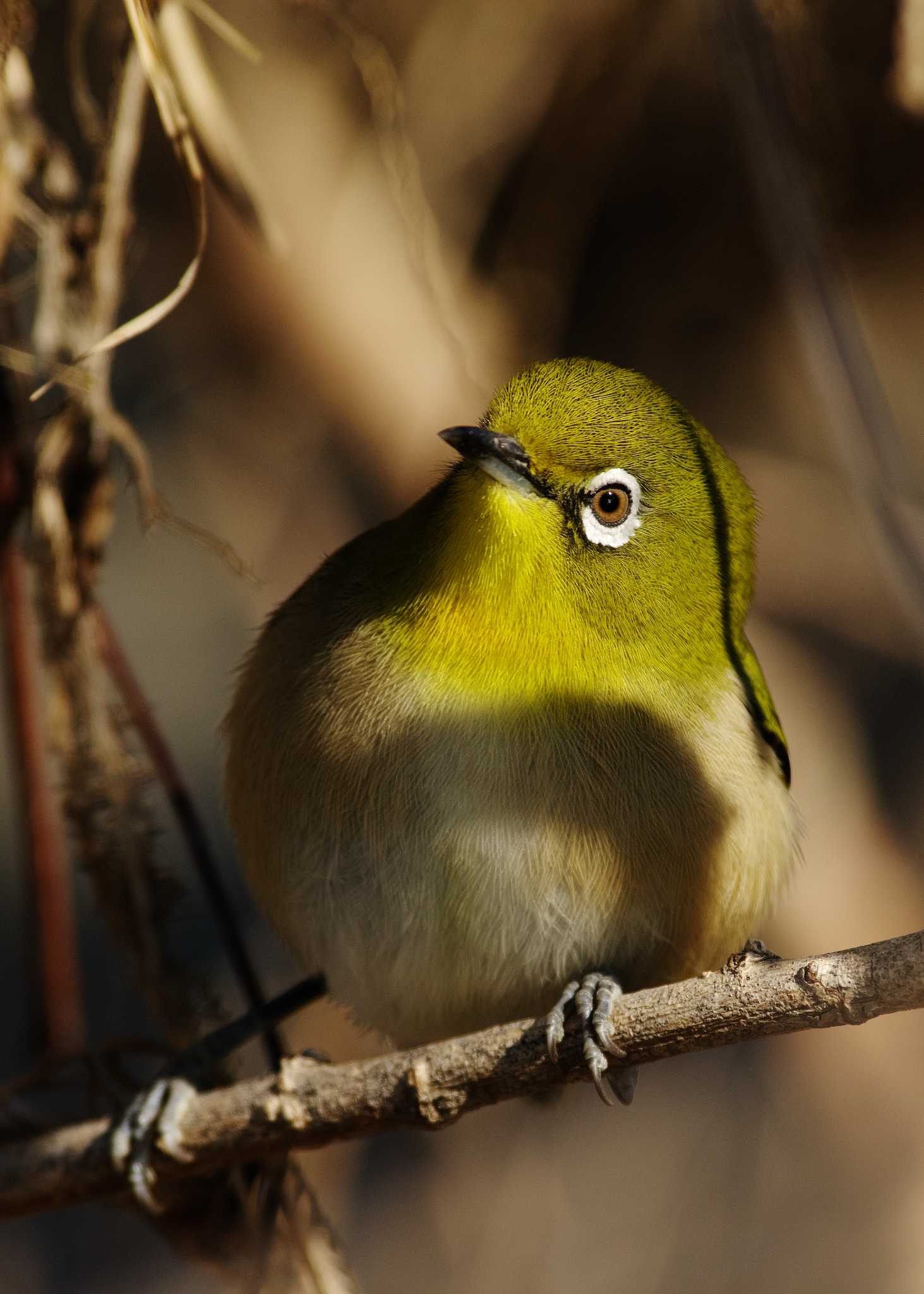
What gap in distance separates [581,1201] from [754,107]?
3959 mm

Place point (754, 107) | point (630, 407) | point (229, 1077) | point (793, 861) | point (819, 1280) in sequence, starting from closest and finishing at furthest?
point (754, 107) → point (630, 407) → point (793, 861) → point (229, 1077) → point (819, 1280)

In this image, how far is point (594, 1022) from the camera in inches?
99.3

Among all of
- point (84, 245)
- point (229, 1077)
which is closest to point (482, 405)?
point (84, 245)

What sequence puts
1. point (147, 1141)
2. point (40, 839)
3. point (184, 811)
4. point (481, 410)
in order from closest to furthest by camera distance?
point (147, 1141), point (184, 811), point (40, 839), point (481, 410)

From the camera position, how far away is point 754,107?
2725 millimetres

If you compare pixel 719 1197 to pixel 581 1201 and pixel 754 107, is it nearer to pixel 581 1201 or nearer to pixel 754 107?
pixel 581 1201

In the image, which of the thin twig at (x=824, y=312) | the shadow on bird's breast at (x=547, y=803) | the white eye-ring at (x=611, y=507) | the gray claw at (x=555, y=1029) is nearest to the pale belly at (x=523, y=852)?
the shadow on bird's breast at (x=547, y=803)

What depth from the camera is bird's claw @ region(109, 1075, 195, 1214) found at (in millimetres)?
2898

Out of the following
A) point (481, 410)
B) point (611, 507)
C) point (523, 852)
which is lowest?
point (523, 852)

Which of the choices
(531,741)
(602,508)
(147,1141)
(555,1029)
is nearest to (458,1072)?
(555,1029)

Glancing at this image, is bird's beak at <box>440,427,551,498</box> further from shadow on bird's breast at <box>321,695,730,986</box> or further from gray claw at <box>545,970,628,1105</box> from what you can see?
gray claw at <box>545,970,628,1105</box>

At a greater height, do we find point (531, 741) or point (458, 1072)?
point (531, 741)

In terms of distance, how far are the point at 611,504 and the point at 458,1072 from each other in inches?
45.2

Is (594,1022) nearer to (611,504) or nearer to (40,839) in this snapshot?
(611,504)
